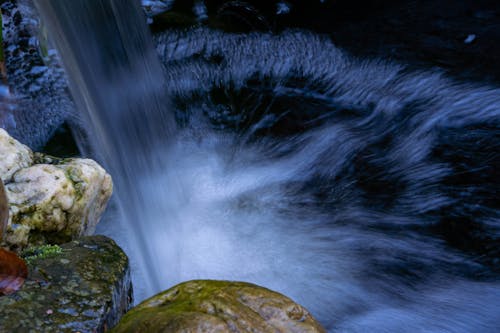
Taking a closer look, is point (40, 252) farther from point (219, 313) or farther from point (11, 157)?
point (219, 313)

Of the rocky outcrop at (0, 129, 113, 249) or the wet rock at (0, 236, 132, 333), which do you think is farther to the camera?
the rocky outcrop at (0, 129, 113, 249)

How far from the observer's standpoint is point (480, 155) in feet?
16.6

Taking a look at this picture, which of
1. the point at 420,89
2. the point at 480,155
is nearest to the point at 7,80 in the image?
the point at 420,89

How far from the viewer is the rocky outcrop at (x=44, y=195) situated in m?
3.15

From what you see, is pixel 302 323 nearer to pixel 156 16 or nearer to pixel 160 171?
pixel 160 171

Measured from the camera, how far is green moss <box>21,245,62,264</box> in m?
2.82

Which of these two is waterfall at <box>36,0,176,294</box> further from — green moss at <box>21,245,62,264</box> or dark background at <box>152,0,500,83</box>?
dark background at <box>152,0,500,83</box>

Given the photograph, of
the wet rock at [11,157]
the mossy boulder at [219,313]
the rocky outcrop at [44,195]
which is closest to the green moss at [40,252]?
the rocky outcrop at [44,195]

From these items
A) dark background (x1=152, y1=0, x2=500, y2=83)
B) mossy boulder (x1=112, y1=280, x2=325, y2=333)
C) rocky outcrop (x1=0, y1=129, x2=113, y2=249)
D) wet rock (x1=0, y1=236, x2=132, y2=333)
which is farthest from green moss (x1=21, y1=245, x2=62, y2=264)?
dark background (x1=152, y1=0, x2=500, y2=83)

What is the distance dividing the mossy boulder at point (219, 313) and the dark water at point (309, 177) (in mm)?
1463

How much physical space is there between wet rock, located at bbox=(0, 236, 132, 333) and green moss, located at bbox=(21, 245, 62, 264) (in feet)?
0.04

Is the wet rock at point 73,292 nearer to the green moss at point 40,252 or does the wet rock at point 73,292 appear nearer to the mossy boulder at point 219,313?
the green moss at point 40,252

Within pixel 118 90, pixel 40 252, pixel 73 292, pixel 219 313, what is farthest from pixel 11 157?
pixel 118 90

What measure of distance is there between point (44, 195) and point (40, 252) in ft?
1.64
